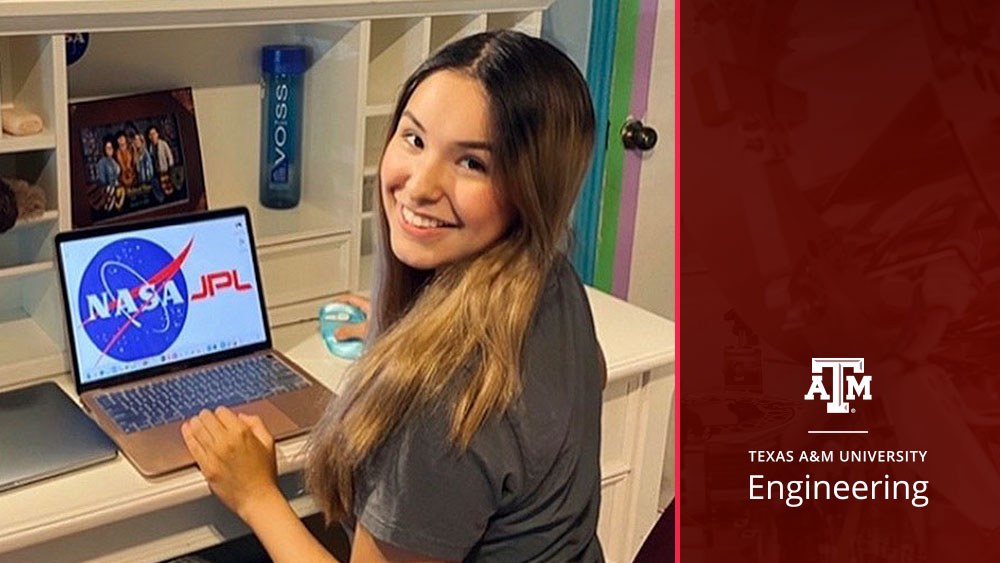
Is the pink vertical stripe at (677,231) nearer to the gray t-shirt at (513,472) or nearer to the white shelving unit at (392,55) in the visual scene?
the gray t-shirt at (513,472)

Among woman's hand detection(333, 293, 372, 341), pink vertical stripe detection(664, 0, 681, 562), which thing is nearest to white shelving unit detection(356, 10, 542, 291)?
woman's hand detection(333, 293, 372, 341)

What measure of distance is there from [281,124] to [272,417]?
1.65ft

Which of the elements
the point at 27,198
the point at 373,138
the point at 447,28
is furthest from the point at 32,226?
the point at 447,28

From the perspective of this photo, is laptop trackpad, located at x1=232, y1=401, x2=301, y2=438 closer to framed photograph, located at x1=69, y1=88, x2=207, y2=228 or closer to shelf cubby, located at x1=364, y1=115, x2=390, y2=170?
framed photograph, located at x1=69, y1=88, x2=207, y2=228

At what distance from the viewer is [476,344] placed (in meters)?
0.98

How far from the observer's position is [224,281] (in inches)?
59.2

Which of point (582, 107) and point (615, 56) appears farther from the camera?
point (615, 56)

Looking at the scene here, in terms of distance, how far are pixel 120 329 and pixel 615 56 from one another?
3.57ft

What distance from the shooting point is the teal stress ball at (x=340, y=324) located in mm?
1555

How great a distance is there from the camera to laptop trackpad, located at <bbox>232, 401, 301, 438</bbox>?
4.34 ft

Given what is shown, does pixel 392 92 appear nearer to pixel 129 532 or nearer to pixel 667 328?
pixel 667 328
